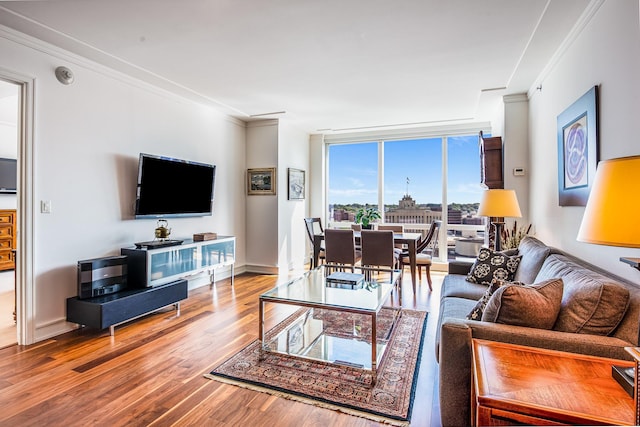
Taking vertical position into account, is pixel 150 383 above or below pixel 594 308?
below

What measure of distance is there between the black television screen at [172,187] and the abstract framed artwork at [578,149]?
157 inches

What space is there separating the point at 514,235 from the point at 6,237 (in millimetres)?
7848

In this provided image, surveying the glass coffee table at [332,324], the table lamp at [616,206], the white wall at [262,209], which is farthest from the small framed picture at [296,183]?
the table lamp at [616,206]

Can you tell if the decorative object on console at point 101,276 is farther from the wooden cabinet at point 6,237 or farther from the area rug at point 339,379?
the wooden cabinet at point 6,237

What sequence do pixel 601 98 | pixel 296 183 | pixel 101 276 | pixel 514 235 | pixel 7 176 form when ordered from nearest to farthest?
1. pixel 601 98
2. pixel 101 276
3. pixel 514 235
4. pixel 7 176
5. pixel 296 183

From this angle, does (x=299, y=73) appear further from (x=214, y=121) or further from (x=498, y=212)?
(x=498, y=212)

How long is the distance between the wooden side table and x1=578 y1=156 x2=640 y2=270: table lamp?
0.43 m

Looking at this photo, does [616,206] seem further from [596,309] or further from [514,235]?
[514,235]

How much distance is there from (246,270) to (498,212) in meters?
4.06

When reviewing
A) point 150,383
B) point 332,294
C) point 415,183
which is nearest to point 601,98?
point 332,294

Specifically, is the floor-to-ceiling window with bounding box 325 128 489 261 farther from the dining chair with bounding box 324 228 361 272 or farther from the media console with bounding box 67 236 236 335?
the media console with bounding box 67 236 236 335

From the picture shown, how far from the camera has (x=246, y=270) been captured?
5.79m

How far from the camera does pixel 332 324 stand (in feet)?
10.6

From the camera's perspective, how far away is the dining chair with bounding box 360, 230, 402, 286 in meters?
4.14
